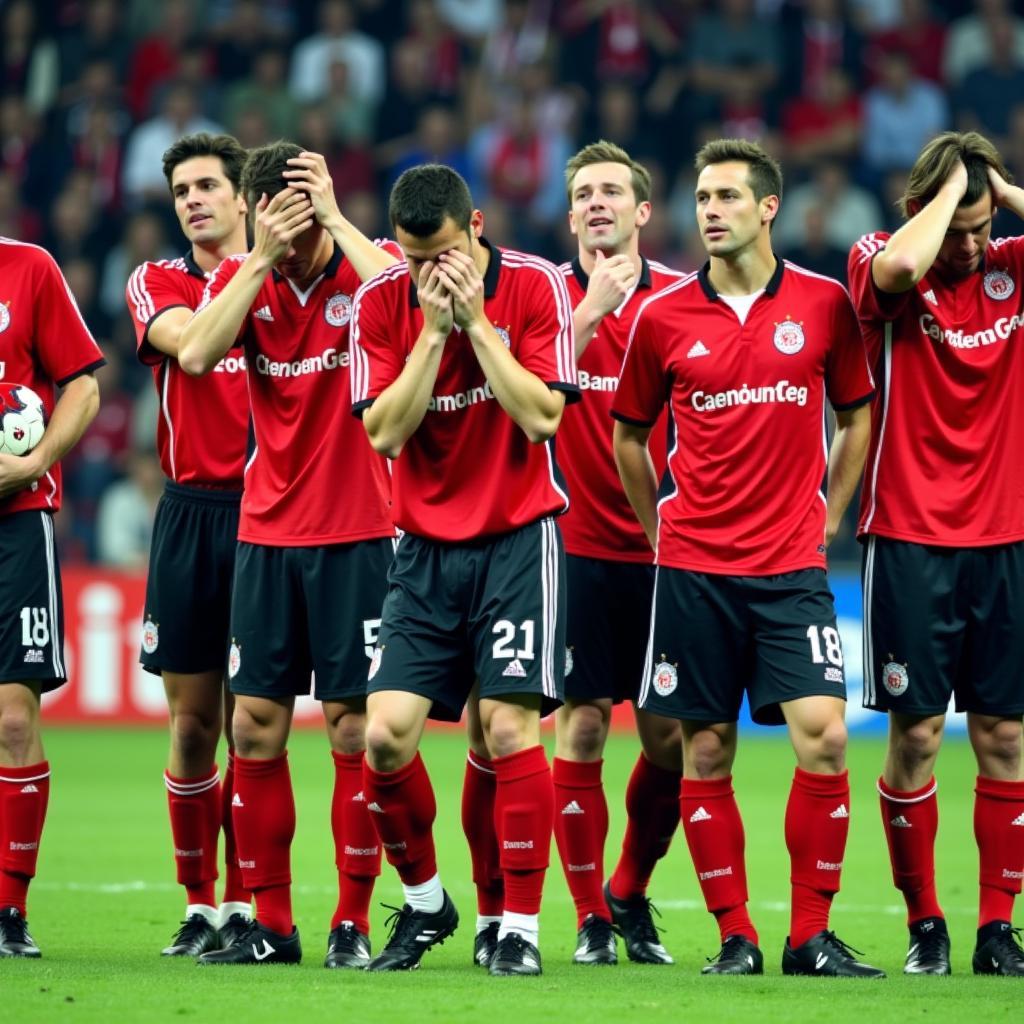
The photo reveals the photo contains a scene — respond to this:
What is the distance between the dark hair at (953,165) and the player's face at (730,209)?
0.54 metres

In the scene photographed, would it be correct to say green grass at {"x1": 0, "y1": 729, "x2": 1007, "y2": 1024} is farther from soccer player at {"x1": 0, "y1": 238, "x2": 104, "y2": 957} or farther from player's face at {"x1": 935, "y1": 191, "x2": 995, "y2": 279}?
player's face at {"x1": 935, "y1": 191, "x2": 995, "y2": 279}

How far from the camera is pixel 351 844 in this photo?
265 inches

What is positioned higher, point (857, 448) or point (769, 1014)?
point (857, 448)

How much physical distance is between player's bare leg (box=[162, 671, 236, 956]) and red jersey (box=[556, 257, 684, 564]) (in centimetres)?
144

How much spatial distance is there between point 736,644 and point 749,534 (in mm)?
368

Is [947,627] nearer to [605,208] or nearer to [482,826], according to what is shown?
[482,826]

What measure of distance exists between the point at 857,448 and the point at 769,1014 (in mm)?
2062

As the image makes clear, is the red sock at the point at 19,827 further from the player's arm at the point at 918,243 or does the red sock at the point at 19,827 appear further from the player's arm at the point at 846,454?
the player's arm at the point at 918,243

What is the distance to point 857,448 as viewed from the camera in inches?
267

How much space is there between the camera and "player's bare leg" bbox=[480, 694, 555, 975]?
625cm

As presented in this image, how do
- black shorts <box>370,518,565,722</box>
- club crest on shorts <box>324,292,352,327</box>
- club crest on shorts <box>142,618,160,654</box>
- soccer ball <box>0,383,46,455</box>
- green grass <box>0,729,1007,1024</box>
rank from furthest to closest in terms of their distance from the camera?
club crest on shorts <box>142,618,160,654</box> → soccer ball <box>0,383,46,455</box> → club crest on shorts <box>324,292,352,327</box> → black shorts <box>370,518,565,722</box> → green grass <box>0,729,1007,1024</box>

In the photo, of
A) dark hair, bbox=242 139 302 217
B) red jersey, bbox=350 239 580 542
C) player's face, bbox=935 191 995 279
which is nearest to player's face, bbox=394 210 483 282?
red jersey, bbox=350 239 580 542

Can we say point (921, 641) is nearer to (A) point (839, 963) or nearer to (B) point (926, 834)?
(B) point (926, 834)

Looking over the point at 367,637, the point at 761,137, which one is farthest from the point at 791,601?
the point at 761,137
